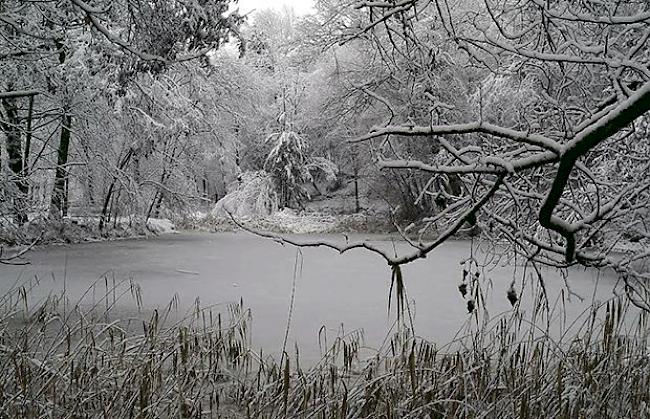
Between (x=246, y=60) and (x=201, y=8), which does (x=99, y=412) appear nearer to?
(x=201, y=8)

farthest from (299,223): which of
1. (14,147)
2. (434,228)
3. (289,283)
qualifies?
(434,228)

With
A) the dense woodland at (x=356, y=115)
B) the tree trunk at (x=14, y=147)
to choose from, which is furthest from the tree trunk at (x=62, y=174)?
the tree trunk at (x=14, y=147)

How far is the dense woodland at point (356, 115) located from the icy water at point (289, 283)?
0.56 metres

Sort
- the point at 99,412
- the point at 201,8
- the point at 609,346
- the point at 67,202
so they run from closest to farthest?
the point at 99,412, the point at 609,346, the point at 201,8, the point at 67,202

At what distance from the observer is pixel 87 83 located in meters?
6.59

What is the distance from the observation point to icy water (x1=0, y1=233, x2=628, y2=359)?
371 centimetres

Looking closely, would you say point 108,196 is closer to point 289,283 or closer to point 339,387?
point 289,283

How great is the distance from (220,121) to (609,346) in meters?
9.55

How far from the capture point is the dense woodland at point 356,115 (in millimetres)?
1543

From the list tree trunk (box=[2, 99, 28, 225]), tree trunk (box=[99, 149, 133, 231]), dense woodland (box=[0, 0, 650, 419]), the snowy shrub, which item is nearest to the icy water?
dense woodland (box=[0, 0, 650, 419])

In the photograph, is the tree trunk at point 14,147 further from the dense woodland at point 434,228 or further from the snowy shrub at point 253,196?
the snowy shrub at point 253,196

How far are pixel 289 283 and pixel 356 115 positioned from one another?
2148 mm

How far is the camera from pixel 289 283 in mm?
5207

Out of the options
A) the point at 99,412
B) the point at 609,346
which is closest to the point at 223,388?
the point at 99,412
